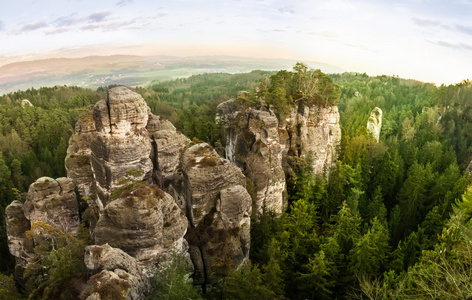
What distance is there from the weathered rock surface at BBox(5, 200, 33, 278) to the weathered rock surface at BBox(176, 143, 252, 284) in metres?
16.8

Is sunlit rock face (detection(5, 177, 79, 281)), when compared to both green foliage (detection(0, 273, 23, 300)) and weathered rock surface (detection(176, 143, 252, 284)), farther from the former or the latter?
weathered rock surface (detection(176, 143, 252, 284))

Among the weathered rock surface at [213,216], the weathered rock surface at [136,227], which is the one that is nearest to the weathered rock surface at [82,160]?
the weathered rock surface at [213,216]

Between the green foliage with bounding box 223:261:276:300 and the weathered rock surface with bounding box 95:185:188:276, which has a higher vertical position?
the weathered rock surface with bounding box 95:185:188:276

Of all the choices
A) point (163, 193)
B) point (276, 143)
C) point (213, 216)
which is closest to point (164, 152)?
point (163, 193)

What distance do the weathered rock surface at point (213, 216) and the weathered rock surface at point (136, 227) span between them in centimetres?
502

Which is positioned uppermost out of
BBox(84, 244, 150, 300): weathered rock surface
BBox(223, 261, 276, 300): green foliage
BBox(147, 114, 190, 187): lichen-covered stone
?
BBox(147, 114, 190, 187): lichen-covered stone

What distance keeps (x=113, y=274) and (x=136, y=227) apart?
12.4 feet

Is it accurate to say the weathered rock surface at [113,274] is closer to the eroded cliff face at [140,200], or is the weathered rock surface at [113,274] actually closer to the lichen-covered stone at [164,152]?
the eroded cliff face at [140,200]

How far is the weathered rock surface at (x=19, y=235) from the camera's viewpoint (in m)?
28.1

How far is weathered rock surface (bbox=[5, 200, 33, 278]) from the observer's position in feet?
92.1

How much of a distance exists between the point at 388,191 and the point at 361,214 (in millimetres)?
9165

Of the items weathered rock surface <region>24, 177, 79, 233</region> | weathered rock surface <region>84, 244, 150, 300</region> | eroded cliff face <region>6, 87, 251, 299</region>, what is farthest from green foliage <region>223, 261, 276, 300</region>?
weathered rock surface <region>24, 177, 79, 233</region>

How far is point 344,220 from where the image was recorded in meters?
30.9

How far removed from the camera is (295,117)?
42750mm
